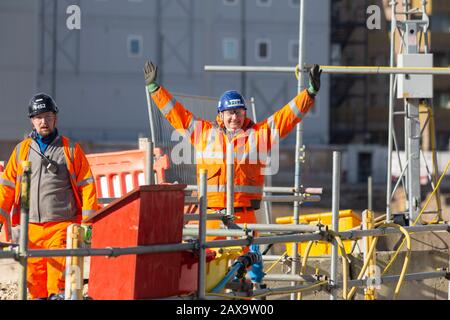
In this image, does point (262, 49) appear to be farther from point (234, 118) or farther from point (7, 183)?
point (7, 183)

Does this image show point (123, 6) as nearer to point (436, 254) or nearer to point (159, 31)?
point (159, 31)

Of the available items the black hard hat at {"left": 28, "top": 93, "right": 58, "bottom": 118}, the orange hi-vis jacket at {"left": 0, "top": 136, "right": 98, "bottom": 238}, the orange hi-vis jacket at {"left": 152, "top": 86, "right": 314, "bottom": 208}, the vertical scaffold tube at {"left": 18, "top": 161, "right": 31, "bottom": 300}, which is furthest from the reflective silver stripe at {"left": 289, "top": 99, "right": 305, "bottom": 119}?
the vertical scaffold tube at {"left": 18, "top": 161, "right": 31, "bottom": 300}

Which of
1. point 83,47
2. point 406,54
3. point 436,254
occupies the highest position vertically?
point 83,47

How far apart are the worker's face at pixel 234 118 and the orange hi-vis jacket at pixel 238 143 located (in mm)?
62

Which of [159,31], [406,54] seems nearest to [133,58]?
[159,31]

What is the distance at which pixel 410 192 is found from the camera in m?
13.6

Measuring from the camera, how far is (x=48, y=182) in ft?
28.8

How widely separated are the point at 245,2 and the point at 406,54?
40614 mm

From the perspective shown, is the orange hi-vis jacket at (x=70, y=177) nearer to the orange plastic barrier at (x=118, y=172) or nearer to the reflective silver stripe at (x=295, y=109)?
the reflective silver stripe at (x=295, y=109)

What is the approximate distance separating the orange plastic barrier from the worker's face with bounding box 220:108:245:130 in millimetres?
3389

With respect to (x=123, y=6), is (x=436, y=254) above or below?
below

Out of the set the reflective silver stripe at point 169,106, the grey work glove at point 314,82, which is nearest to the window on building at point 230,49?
the grey work glove at point 314,82

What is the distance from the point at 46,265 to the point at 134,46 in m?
44.5
